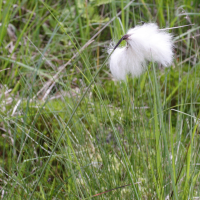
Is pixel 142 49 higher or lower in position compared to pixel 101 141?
higher

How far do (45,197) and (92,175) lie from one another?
0.20 meters

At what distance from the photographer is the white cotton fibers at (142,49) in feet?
2.05

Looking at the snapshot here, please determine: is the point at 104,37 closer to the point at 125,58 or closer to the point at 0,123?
the point at 0,123

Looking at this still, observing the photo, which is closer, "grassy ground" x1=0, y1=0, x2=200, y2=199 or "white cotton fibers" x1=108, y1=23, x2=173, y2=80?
"white cotton fibers" x1=108, y1=23, x2=173, y2=80

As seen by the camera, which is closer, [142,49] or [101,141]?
[142,49]

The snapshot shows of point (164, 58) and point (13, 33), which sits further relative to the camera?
point (13, 33)

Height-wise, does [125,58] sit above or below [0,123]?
above

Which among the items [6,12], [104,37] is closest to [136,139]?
[6,12]

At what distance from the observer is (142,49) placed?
64 centimetres

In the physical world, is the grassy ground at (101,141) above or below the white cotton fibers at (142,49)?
below

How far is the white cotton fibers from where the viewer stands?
624 millimetres

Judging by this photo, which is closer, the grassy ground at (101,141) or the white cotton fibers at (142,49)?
the white cotton fibers at (142,49)

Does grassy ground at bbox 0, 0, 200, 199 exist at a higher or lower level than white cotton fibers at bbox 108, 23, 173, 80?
lower

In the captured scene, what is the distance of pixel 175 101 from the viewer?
1685 millimetres
